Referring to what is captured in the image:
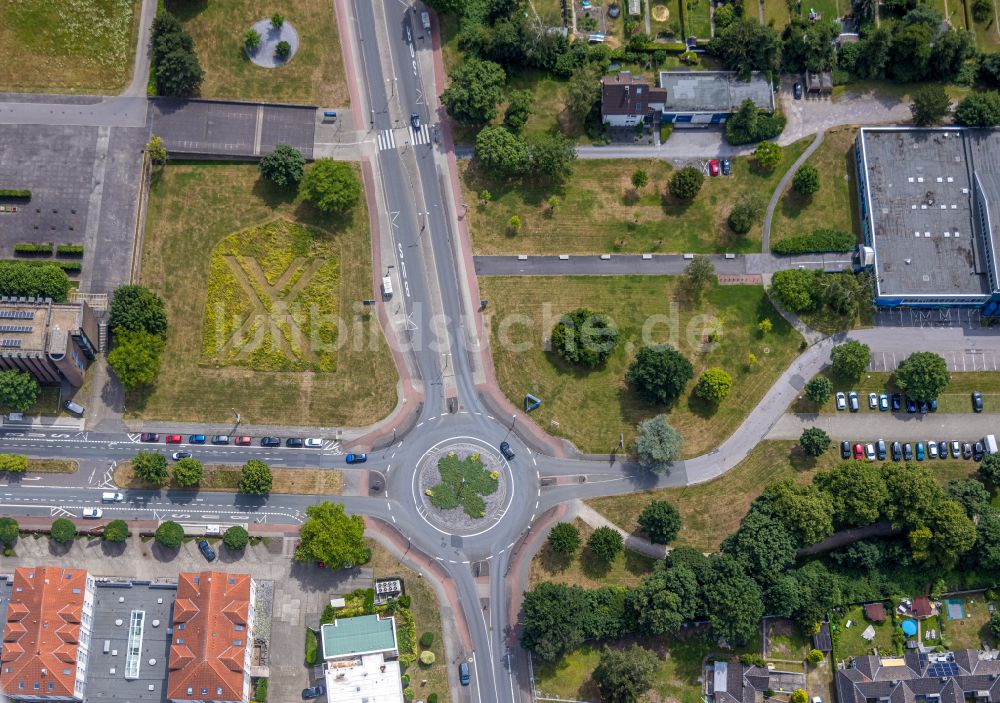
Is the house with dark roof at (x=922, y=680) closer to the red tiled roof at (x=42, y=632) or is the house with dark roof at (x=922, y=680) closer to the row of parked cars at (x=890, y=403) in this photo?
the row of parked cars at (x=890, y=403)

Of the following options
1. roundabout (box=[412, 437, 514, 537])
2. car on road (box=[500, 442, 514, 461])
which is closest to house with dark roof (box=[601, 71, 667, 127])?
car on road (box=[500, 442, 514, 461])

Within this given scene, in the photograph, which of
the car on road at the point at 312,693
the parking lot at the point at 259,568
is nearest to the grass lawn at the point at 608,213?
the parking lot at the point at 259,568

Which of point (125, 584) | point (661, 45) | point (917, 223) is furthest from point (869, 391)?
point (125, 584)

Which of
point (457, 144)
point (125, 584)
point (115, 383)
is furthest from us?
point (457, 144)

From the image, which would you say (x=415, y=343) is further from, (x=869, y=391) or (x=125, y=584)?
(x=869, y=391)

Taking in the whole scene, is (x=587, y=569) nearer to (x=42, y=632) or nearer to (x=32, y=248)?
(x=42, y=632)

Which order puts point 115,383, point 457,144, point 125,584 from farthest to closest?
point 457,144 → point 115,383 → point 125,584

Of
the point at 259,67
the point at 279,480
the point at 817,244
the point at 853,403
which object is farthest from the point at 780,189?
the point at 279,480
